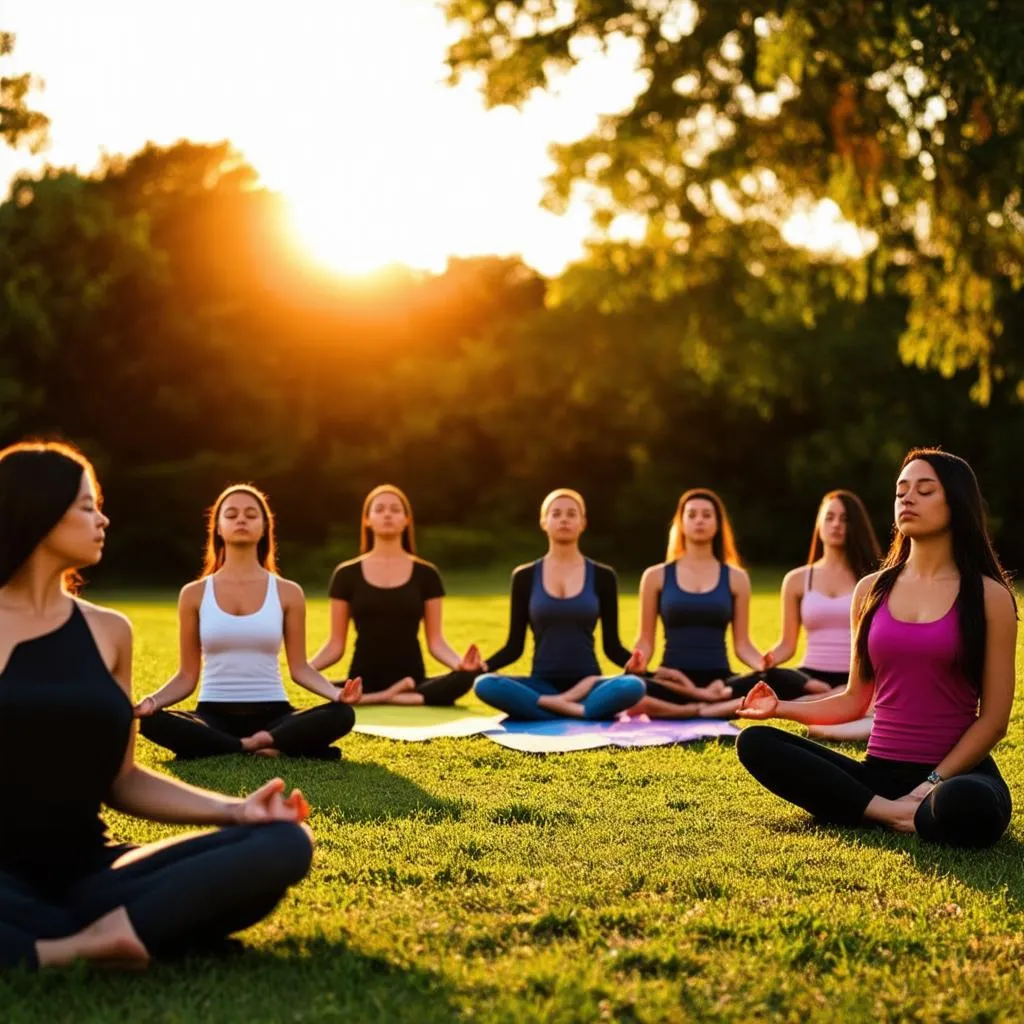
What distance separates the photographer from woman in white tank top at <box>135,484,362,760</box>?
24.4 ft

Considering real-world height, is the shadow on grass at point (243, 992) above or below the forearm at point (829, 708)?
below

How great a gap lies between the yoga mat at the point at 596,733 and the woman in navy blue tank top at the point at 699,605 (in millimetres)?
572

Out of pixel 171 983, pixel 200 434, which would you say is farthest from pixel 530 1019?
pixel 200 434

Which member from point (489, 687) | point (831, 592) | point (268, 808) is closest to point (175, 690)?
point (489, 687)

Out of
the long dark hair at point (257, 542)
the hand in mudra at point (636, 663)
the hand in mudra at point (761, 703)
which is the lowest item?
the hand in mudra at point (636, 663)

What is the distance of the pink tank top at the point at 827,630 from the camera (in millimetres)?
9375

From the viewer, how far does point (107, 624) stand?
383 cm

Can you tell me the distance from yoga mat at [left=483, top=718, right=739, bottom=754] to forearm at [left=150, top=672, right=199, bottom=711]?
1831mm

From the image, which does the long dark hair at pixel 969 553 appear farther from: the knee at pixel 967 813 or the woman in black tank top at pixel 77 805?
the woman in black tank top at pixel 77 805

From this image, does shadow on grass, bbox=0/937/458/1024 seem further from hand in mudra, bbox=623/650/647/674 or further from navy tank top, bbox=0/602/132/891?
hand in mudra, bbox=623/650/647/674

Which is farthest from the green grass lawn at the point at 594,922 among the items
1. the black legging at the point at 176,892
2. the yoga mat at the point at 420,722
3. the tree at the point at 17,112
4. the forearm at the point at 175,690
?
the tree at the point at 17,112

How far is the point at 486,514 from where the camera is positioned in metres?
38.6

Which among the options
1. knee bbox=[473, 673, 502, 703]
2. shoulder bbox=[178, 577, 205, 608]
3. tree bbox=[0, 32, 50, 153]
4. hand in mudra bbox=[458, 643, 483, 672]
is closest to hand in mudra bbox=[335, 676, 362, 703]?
shoulder bbox=[178, 577, 205, 608]

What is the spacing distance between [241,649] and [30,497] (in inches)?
162
